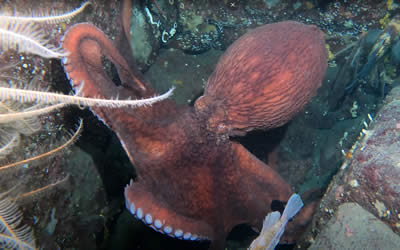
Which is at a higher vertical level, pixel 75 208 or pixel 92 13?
pixel 92 13

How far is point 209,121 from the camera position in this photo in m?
2.71

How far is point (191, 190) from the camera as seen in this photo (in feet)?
8.41

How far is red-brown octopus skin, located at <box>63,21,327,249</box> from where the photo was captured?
229 centimetres

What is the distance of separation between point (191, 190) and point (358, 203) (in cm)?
160

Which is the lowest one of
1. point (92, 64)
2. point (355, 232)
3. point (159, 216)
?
point (159, 216)

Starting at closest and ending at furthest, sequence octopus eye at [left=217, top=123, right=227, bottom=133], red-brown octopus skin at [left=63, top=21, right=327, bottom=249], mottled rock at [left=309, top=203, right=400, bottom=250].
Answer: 1. mottled rock at [left=309, top=203, right=400, bottom=250]
2. red-brown octopus skin at [left=63, top=21, right=327, bottom=249]
3. octopus eye at [left=217, top=123, right=227, bottom=133]

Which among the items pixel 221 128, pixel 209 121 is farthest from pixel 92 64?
pixel 221 128

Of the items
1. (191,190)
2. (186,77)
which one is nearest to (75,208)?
(191,190)

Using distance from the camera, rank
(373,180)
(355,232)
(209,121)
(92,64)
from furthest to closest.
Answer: (209,121) → (92,64) → (373,180) → (355,232)

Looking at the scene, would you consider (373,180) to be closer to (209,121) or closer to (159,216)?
(209,121)

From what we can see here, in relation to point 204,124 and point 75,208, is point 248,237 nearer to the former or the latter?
point 204,124

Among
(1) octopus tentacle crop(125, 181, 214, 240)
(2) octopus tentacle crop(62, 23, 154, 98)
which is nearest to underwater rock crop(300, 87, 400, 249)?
(1) octopus tentacle crop(125, 181, 214, 240)

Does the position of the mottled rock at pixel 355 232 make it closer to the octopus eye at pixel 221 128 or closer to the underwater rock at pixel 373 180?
the underwater rock at pixel 373 180

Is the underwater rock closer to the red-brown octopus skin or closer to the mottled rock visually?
the mottled rock
